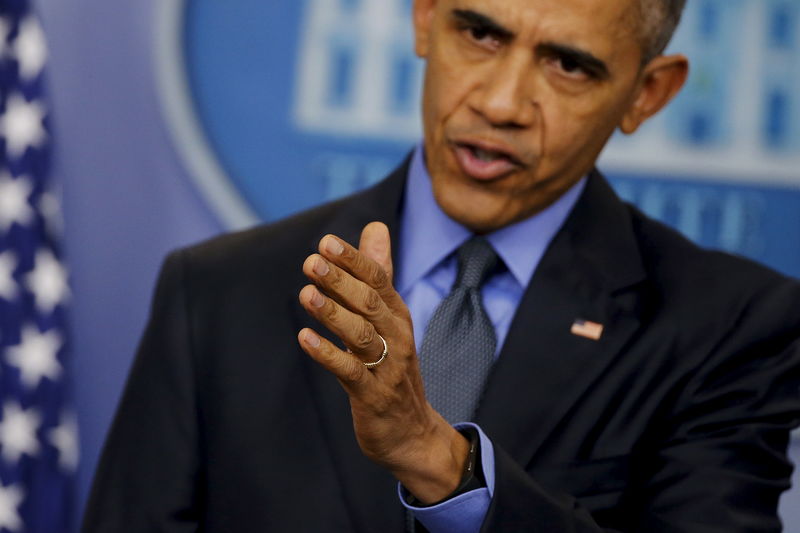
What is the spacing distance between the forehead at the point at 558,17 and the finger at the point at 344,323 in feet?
1.83

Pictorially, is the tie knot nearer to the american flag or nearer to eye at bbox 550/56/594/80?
eye at bbox 550/56/594/80

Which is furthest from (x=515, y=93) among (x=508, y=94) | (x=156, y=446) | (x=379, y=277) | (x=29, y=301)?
(x=29, y=301)

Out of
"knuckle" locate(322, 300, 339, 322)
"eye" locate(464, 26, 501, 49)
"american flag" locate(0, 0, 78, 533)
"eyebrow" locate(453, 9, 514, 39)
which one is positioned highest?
"eyebrow" locate(453, 9, 514, 39)

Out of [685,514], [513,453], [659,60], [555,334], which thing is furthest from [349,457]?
[659,60]

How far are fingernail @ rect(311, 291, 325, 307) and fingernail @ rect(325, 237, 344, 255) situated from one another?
0.04 meters

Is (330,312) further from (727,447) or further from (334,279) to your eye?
(727,447)

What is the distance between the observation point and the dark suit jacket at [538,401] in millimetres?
1342

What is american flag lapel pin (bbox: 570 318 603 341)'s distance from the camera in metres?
1.43

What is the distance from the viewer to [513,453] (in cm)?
133

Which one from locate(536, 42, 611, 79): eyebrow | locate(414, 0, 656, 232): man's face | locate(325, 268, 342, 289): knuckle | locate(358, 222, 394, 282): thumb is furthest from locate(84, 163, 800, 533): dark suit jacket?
locate(325, 268, 342, 289): knuckle

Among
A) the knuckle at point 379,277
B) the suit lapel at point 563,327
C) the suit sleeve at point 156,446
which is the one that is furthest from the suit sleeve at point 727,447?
the suit sleeve at point 156,446

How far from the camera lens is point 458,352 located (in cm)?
137

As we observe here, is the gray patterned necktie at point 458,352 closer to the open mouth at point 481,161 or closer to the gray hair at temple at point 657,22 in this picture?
the open mouth at point 481,161

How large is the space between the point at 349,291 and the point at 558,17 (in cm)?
59
